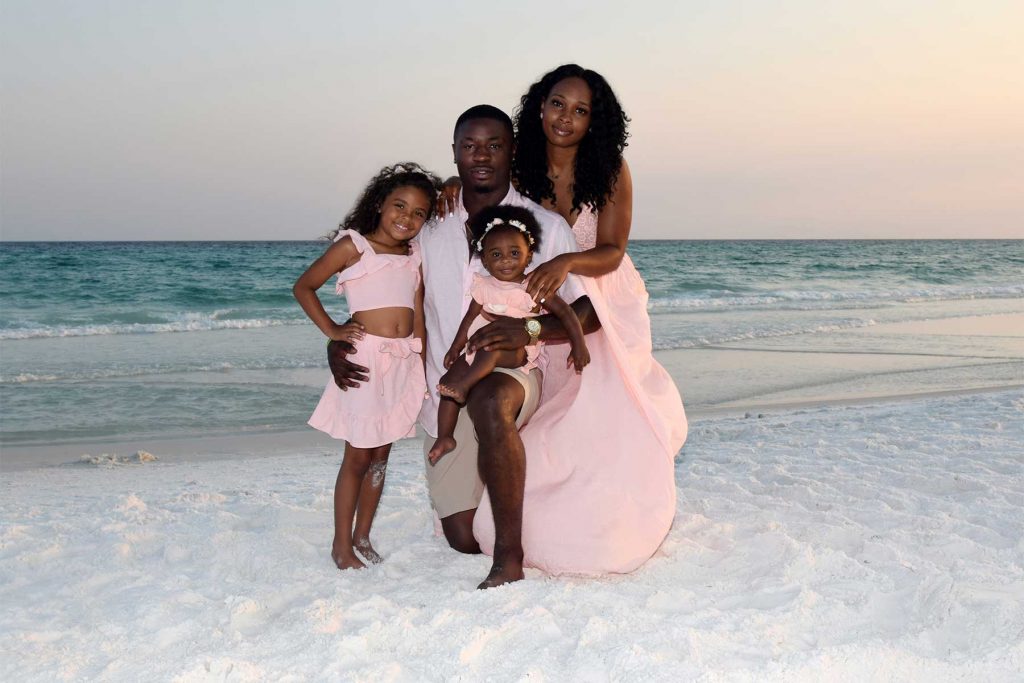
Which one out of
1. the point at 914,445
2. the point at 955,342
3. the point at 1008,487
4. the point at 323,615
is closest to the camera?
the point at 323,615

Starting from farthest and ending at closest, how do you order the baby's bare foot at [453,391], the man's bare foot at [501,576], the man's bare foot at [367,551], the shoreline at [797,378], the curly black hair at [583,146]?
the shoreline at [797,378], the man's bare foot at [367,551], the curly black hair at [583,146], the baby's bare foot at [453,391], the man's bare foot at [501,576]

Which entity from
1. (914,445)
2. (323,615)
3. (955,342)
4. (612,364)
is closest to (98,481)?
(323,615)

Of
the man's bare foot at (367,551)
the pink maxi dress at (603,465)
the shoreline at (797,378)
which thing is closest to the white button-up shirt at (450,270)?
the pink maxi dress at (603,465)

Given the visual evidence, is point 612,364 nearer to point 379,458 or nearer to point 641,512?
point 641,512

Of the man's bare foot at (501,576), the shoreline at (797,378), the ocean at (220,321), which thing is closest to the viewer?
the man's bare foot at (501,576)

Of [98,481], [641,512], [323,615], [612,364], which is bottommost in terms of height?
[98,481]

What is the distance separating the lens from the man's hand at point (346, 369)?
3.50 m

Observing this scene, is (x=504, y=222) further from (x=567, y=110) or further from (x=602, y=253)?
(x=567, y=110)

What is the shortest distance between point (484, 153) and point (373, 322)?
0.78 m

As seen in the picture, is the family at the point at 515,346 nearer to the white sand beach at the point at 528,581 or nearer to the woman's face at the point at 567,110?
the woman's face at the point at 567,110

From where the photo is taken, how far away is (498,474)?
319 centimetres

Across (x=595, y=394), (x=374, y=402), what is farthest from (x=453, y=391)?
(x=595, y=394)

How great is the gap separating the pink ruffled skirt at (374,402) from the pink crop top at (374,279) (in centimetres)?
14

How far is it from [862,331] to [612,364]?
10692mm
